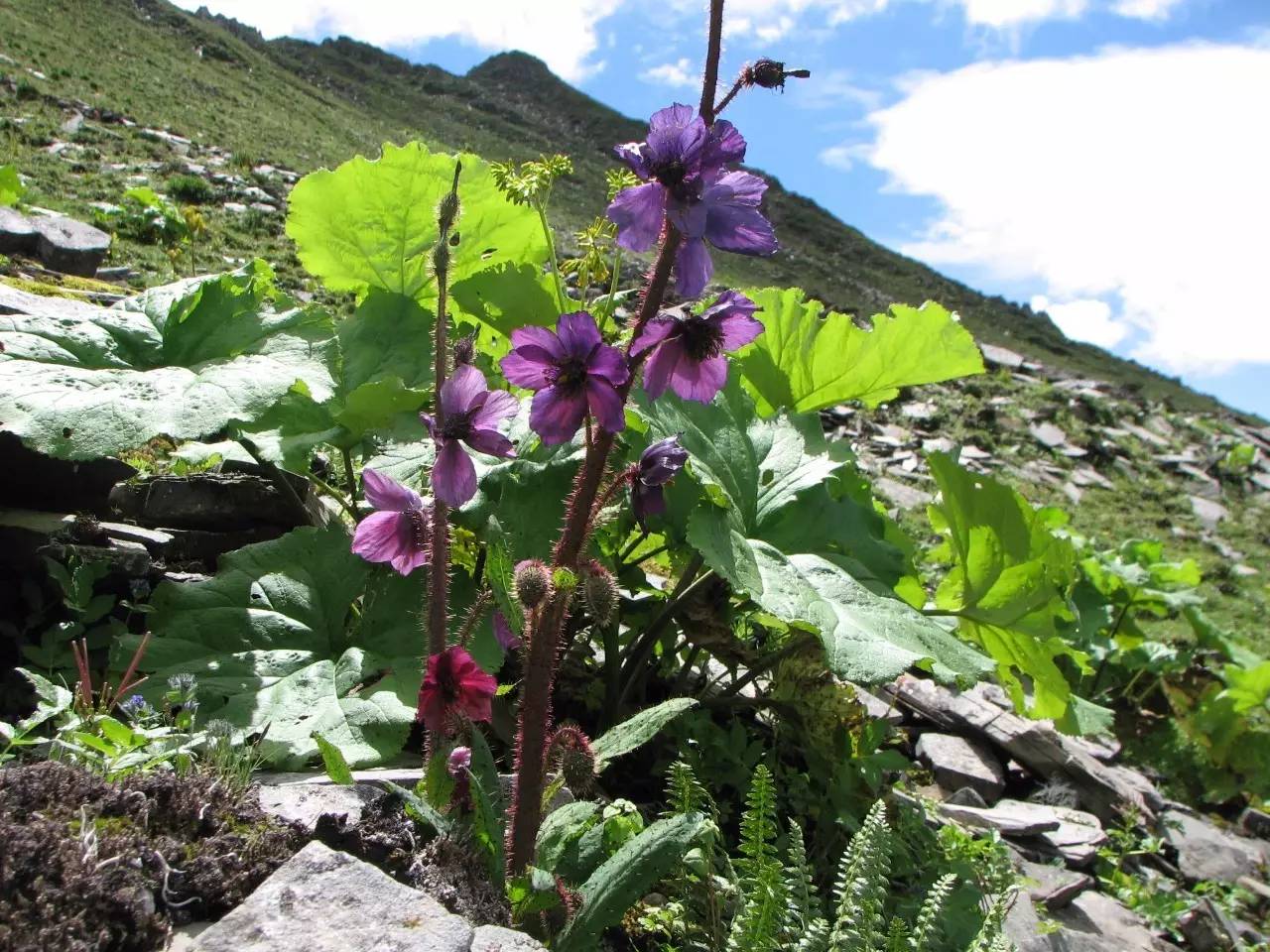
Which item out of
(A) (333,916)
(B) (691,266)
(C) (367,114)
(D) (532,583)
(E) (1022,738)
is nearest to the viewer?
(A) (333,916)

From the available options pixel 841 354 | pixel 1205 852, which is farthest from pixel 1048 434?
pixel 841 354

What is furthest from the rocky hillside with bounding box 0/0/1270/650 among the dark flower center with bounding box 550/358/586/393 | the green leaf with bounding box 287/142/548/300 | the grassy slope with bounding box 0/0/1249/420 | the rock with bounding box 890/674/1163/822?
the rock with bounding box 890/674/1163/822

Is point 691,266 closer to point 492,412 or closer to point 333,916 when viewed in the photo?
point 492,412

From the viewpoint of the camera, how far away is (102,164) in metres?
13.6

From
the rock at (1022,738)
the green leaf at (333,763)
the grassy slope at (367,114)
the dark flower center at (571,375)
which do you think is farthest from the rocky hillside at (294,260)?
the rock at (1022,738)

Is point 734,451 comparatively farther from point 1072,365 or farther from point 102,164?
point 1072,365

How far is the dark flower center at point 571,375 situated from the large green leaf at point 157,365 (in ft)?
3.16

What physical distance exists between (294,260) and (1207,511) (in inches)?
502

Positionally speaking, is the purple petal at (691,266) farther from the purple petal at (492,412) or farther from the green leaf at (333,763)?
the green leaf at (333,763)

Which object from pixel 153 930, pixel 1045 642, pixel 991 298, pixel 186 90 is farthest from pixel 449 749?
pixel 991 298

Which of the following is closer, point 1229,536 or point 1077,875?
point 1077,875

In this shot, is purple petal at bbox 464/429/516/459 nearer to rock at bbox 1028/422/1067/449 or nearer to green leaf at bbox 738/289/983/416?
green leaf at bbox 738/289/983/416

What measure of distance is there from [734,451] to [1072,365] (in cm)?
4072

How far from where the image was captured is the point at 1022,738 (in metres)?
4.24
